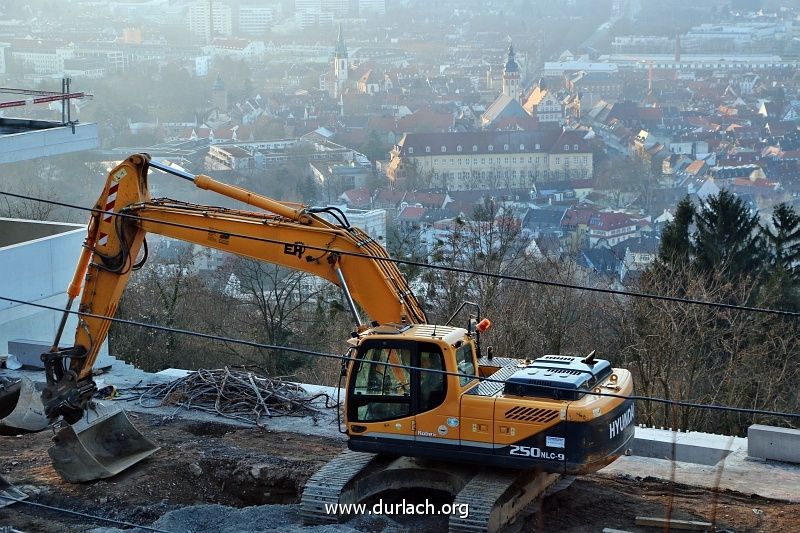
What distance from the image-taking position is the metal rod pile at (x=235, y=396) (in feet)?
51.9

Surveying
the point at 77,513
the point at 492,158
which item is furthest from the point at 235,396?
the point at 492,158

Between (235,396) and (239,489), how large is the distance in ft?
8.18

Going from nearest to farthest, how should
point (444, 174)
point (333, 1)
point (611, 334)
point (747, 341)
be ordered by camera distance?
point (747, 341) → point (611, 334) → point (444, 174) → point (333, 1)

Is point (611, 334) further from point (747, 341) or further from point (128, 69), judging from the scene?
point (128, 69)

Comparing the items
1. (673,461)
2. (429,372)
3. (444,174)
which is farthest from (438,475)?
(444,174)

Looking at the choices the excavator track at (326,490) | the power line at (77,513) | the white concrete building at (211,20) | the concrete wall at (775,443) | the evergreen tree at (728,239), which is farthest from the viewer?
the white concrete building at (211,20)

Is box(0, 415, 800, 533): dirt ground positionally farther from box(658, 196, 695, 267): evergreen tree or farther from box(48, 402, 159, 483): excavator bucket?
box(658, 196, 695, 267): evergreen tree

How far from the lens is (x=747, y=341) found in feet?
Answer: 81.7

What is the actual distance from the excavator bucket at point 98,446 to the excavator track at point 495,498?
14.1 ft

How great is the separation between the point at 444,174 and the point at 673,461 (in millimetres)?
76103

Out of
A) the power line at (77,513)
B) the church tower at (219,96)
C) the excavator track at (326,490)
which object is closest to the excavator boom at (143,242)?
the power line at (77,513)

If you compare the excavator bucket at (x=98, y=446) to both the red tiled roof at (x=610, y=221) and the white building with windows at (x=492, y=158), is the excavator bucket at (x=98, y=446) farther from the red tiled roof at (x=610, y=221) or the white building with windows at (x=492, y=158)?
the white building with windows at (x=492, y=158)

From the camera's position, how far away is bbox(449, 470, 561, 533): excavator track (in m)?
11.1

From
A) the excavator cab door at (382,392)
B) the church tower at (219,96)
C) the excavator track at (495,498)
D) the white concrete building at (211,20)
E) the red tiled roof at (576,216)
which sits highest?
the white concrete building at (211,20)
